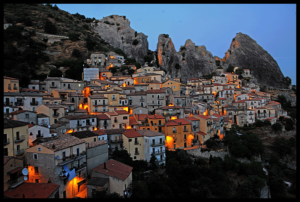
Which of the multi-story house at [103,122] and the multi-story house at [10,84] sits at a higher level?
the multi-story house at [10,84]

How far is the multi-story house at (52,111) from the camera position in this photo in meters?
21.5

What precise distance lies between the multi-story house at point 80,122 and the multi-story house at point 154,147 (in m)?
6.65

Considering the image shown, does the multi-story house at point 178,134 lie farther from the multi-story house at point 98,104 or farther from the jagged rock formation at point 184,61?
the jagged rock formation at point 184,61

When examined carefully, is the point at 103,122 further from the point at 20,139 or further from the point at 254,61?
the point at 254,61

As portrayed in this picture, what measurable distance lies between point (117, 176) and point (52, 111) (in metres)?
12.5

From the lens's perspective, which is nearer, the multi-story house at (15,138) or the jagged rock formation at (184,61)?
the multi-story house at (15,138)

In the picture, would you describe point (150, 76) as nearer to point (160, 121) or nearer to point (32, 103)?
point (160, 121)

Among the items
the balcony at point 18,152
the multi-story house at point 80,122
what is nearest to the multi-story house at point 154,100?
the multi-story house at point 80,122

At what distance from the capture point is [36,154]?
43.1 ft

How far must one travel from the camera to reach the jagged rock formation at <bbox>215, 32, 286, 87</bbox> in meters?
61.4

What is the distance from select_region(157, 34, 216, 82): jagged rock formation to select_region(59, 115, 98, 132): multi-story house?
41560 mm

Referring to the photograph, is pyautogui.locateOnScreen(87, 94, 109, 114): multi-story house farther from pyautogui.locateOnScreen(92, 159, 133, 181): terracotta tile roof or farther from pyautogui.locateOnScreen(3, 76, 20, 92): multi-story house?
pyautogui.locateOnScreen(92, 159, 133, 181): terracotta tile roof

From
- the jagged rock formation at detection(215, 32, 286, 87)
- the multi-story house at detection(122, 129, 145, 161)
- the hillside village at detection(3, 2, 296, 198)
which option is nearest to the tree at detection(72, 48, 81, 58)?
the hillside village at detection(3, 2, 296, 198)

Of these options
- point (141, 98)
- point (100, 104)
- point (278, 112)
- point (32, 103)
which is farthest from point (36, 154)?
point (278, 112)
